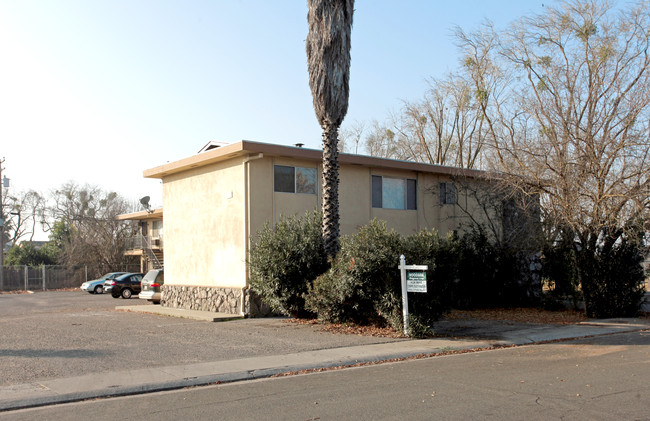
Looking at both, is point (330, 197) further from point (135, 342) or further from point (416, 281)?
point (135, 342)

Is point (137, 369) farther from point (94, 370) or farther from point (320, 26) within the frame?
point (320, 26)

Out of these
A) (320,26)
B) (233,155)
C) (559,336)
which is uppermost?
(320,26)

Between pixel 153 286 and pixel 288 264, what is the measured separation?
10.2 meters

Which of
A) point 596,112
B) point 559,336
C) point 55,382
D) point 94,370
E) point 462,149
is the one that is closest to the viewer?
point 55,382

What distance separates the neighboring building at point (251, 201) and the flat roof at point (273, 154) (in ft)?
0.11

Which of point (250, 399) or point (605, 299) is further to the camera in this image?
point (605, 299)

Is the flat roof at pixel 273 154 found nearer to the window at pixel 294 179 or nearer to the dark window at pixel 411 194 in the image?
the window at pixel 294 179

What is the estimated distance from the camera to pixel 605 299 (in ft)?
59.7

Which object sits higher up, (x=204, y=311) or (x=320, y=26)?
(x=320, y=26)

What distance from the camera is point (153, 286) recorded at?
25375mm

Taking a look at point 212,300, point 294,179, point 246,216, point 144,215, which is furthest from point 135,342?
point 144,215

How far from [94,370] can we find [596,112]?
14.3 m

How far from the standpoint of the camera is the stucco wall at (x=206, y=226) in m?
19.8

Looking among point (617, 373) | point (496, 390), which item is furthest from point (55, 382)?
point (617, 373)
